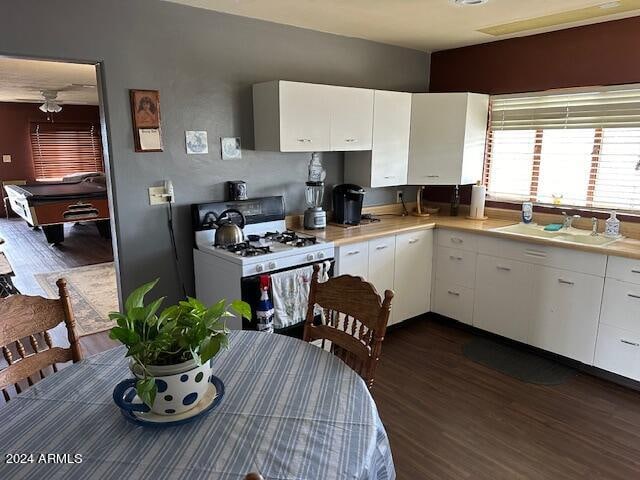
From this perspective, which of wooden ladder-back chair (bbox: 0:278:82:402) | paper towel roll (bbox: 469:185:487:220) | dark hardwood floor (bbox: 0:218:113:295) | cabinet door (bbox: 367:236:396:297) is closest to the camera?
wooden ladder-back chair (bbox: 0:278:82:402)

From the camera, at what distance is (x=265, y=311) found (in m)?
2.60

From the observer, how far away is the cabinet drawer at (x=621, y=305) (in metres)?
2.64

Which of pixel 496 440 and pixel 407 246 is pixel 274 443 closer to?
pixel 496 440

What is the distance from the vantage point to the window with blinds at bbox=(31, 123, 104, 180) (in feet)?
30.0

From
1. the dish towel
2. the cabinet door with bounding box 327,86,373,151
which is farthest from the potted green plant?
the cabinet door with bounding box 327,86,373,151

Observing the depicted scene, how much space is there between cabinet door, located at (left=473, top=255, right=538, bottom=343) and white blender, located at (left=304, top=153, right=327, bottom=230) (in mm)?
1249

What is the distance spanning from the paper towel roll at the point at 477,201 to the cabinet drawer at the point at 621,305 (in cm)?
122

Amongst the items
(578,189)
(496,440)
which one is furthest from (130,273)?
(578,189)

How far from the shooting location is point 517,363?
3082 millimetres

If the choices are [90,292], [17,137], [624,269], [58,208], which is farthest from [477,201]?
[17,137]

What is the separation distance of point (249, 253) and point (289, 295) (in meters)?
0.36

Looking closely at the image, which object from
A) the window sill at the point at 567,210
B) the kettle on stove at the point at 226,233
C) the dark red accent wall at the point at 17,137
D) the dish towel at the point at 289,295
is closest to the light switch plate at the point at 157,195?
the kettle on stove at the point at 226,233

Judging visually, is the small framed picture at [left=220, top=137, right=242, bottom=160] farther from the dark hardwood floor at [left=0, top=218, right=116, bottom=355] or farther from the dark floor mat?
the dark floor mat

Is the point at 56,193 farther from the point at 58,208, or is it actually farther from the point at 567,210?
the point at 567,210
